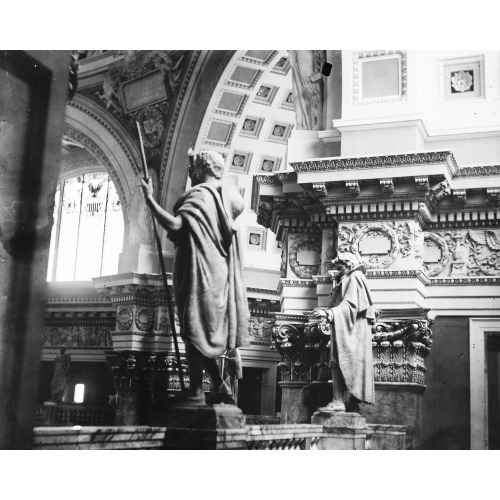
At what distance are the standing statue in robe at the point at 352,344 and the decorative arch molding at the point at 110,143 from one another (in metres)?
11.4

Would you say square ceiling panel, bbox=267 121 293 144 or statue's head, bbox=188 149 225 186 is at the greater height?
square ceiling panel, bbox=267 121 293 144

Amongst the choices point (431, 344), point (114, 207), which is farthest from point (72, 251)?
point (431, 344)

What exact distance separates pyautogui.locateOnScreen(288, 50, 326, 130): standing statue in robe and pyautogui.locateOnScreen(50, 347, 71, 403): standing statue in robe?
1317 centimetres

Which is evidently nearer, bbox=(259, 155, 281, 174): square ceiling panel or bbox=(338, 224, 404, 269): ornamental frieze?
bbox=(338, 224, 404, 269): ornamental frieze

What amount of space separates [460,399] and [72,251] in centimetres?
1848

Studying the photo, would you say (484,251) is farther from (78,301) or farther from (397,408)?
(78,301)

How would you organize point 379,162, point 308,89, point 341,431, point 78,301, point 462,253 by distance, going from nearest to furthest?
point 341,431
point 379,162
point 462,253
point 308,89
point 78,301

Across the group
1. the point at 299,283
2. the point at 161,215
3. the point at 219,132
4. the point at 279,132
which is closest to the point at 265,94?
the point at 279,132

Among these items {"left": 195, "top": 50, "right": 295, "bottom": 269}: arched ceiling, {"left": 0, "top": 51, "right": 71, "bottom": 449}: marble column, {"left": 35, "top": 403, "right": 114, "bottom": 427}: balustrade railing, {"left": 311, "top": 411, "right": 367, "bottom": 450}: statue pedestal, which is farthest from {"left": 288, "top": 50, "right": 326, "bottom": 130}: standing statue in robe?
{"left": 35, "top": 403, "right": 114, "bottom": 427}: balustrade railing

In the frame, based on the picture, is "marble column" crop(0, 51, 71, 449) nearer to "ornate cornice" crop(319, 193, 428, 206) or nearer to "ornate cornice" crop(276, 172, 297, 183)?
"ornate cornice" crop(319, 193, 428, 206)

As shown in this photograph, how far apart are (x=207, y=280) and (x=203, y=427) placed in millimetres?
1024

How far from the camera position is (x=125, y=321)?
19.6m

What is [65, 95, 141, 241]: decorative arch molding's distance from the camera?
20750mm

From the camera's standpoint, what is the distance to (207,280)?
573 cm
